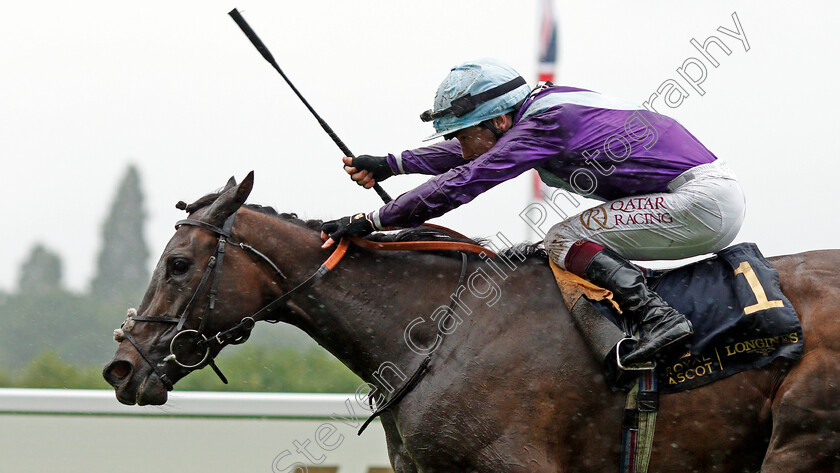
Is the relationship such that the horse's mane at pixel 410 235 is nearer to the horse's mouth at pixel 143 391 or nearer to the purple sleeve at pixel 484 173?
the purple sleeve at pixel 484 173

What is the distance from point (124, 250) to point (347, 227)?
582 cm

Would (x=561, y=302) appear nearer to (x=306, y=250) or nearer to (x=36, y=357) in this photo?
(x=306, y=250)

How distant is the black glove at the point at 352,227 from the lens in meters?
3.39

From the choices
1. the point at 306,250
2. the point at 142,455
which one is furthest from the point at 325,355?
the point at 306,250

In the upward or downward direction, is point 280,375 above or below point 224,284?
below

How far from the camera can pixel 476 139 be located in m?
3.54

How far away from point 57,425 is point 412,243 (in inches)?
109

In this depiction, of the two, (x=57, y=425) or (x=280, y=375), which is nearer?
(x=57, y=425)

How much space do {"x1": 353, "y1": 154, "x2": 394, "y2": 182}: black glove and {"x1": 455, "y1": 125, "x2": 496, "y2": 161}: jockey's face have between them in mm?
479

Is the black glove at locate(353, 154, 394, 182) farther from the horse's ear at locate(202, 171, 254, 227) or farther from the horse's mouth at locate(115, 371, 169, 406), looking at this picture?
the horse's mouth at locate(115, 371, 169, 406)

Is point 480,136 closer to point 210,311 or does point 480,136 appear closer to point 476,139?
point 476,139

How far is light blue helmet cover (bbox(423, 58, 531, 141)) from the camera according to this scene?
11.3 feet

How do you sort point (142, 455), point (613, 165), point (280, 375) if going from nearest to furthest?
1. point (613, 165)
2. point (142, 455)
3. point (280, 375)

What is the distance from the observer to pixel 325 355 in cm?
664
